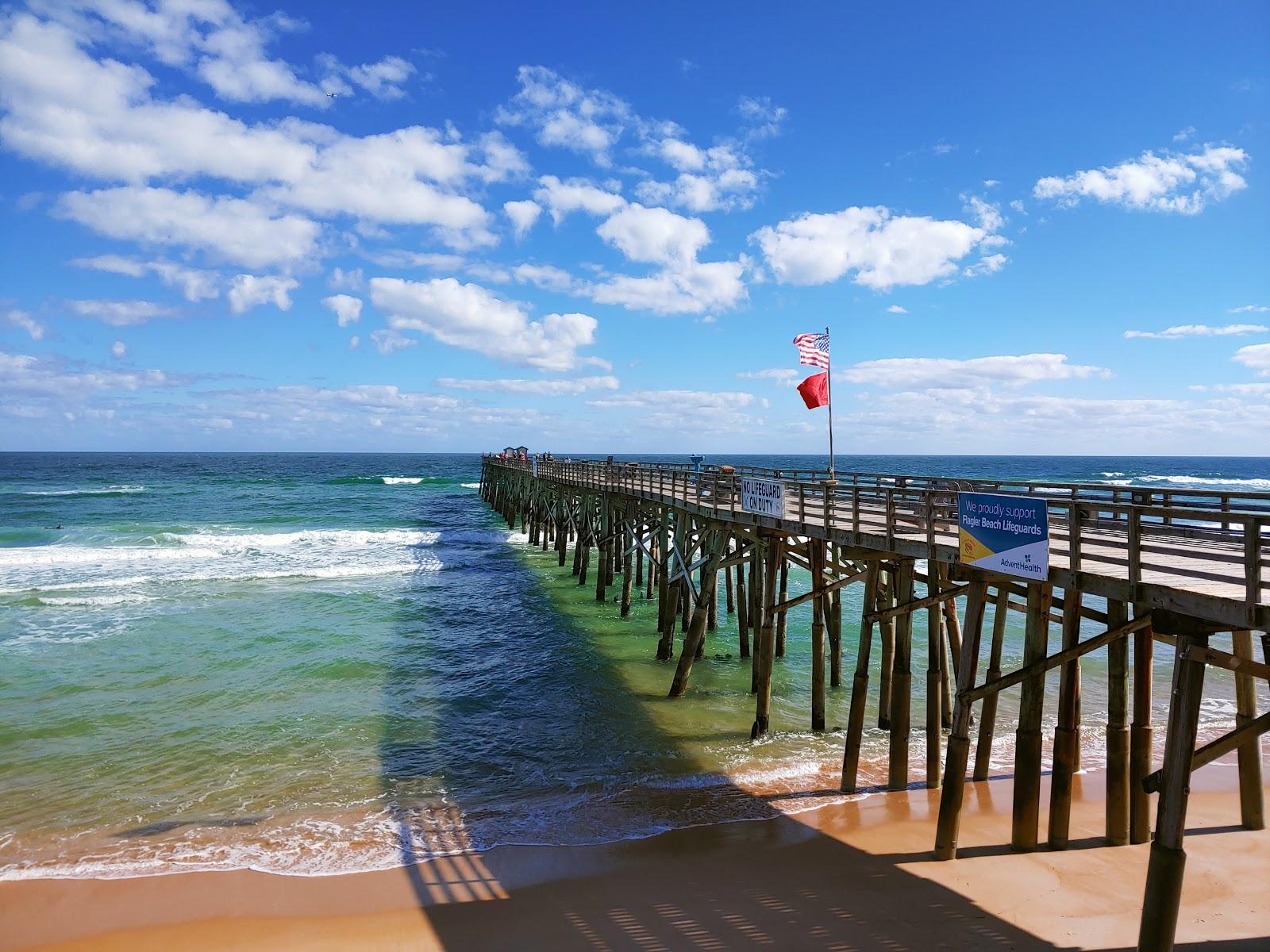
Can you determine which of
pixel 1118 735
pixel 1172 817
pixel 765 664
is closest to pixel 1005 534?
pixel 1118 735

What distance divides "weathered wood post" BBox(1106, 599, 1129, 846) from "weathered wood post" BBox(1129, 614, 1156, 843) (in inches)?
4.7

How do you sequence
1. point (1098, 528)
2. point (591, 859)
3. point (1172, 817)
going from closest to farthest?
point (1172, 817), point (1098, 528), point (591, 859)

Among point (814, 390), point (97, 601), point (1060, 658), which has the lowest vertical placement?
point (97, 601)

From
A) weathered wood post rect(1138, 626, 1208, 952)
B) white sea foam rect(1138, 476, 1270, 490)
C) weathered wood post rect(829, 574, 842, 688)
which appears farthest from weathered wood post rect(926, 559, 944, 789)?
white sea foam rect(1138, 476, 1270, 490)

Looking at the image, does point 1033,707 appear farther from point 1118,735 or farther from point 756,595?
point 756,595

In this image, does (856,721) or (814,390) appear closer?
(856,721)

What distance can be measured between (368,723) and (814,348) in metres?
10.9

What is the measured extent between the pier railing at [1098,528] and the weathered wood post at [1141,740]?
103 cm

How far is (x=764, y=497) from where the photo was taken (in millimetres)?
12570

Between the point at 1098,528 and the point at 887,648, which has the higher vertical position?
the point at 1098,528

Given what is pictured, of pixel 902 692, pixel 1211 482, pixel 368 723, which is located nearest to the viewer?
pixel 902 692

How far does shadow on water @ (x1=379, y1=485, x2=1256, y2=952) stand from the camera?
7.04m

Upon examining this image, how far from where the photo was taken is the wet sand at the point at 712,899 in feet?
22.8

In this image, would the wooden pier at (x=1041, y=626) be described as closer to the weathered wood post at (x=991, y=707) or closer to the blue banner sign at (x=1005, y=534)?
the weathered wood post at (x=991, y=707)
